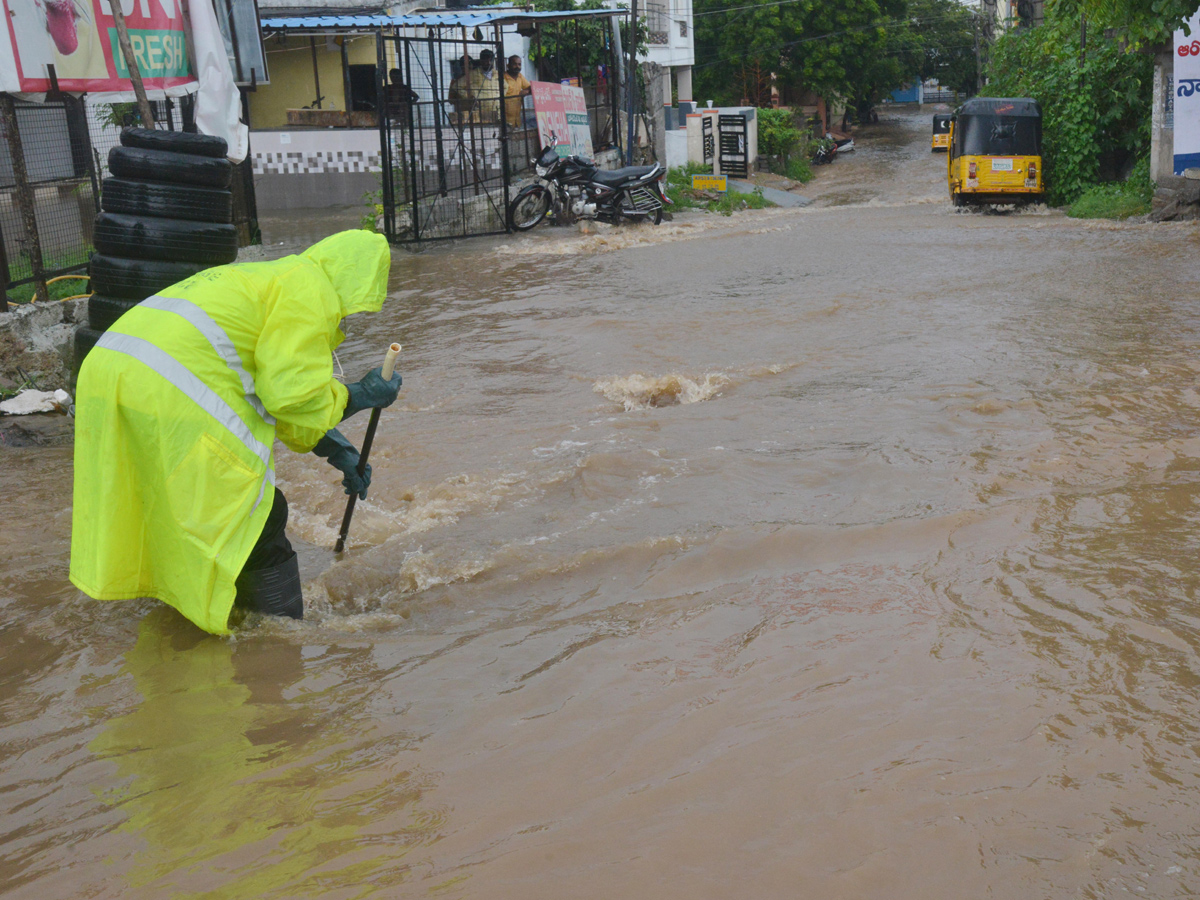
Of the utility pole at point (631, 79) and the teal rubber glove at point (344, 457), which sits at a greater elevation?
the utility pole at point (631, 79)

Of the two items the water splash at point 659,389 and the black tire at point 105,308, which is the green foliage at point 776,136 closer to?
the water splash at point 659,389

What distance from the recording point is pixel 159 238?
6.41 m

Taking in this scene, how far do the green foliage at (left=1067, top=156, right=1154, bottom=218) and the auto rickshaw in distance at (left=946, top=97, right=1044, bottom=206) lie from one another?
1.12 metres

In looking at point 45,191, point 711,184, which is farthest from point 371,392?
point 711,184

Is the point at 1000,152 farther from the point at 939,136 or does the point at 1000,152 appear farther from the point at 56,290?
the point at 939,136

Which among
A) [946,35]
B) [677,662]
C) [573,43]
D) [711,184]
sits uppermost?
[946,35]

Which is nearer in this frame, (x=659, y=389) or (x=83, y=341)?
(x=83, y=341)

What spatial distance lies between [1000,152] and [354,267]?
16460mm

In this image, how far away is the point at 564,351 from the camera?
27.3 feet

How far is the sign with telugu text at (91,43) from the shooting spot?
725 centimetres

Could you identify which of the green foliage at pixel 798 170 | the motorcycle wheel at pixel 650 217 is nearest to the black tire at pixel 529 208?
the motorcycle wheel at pixel 650 217

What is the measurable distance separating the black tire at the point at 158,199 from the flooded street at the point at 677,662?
1.47 m

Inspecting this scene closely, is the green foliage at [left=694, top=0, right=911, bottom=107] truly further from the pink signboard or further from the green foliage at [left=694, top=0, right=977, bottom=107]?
the pink signboard

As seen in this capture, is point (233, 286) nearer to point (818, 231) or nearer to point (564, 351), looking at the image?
point (564, 351)
